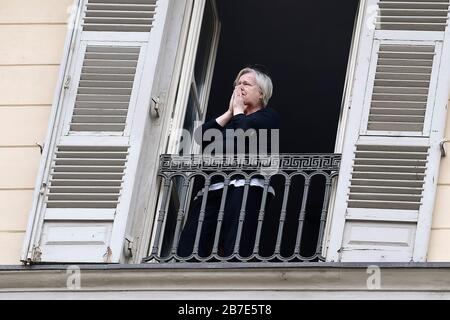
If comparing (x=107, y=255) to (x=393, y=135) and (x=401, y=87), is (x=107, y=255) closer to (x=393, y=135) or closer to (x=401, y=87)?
(x=393, y=135)

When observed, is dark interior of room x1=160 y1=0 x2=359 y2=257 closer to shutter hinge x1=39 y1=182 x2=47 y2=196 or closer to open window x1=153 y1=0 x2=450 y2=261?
open window x1=153 y1=0 x2=450 y2=261

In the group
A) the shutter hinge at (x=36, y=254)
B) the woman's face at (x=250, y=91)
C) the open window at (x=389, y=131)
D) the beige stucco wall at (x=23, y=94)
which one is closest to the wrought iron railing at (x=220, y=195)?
the open window at (x=389, y=131)

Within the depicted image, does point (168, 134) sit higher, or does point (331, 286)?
point (168, 134)

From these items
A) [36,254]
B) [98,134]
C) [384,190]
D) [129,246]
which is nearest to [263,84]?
[98,134]

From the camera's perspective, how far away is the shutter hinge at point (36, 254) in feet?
31.1

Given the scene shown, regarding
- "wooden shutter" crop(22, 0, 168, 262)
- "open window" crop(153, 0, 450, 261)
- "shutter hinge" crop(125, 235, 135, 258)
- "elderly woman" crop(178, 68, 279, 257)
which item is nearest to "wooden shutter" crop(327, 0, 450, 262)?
"open window" crop(153, 0, 450, 261)

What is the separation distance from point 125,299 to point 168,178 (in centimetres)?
92

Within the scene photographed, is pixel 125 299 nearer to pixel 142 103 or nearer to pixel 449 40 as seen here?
pixel 142 103

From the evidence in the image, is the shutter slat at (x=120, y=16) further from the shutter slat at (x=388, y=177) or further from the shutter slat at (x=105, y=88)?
the shutter slat at (x=388, y=177)

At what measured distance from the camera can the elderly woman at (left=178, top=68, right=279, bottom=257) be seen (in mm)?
9766
